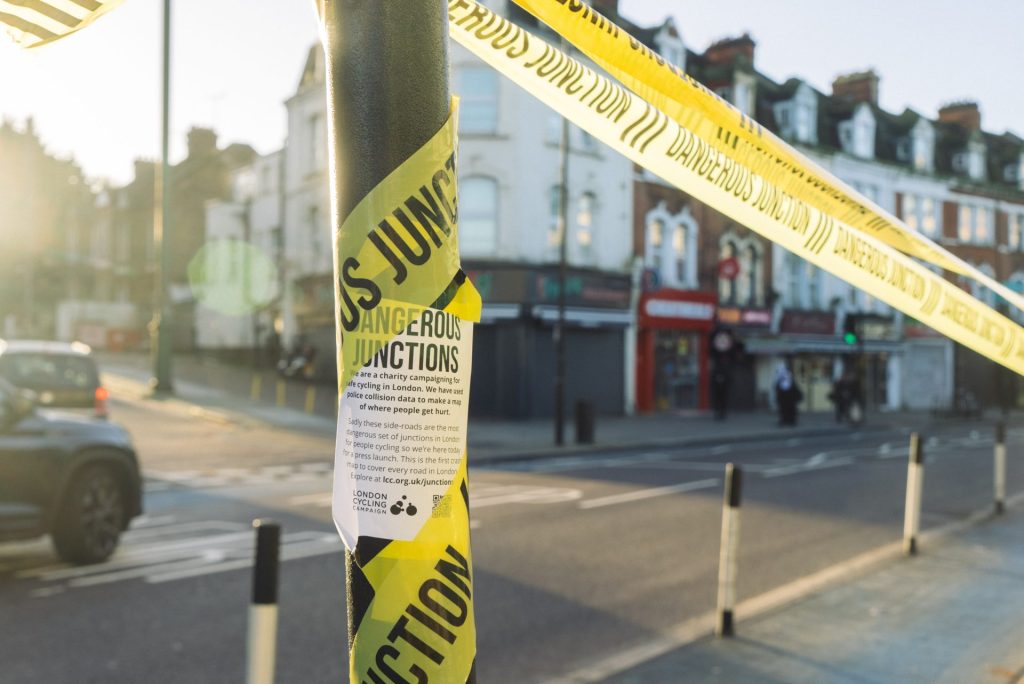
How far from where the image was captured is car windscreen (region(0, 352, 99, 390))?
41.1ft

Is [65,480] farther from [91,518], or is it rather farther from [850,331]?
[850,331]

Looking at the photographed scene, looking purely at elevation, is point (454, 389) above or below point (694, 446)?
above

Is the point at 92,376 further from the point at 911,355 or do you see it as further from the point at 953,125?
the point at 953,125

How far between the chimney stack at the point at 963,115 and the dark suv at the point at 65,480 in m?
50.2

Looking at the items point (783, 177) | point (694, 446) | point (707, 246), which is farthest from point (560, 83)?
point (707, 246)

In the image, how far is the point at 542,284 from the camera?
27859mm

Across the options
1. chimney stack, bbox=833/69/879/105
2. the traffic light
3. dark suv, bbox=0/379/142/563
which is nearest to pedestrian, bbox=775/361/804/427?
the traffic light

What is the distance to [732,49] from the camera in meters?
36.5

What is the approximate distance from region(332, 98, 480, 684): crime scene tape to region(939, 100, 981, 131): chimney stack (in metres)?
54.3

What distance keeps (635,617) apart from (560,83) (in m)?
5.47

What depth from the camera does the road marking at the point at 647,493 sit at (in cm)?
1188

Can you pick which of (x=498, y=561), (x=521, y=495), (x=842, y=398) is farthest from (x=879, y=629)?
(x=842, y=398)

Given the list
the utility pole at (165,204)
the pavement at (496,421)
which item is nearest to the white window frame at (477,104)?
the utility pole at (165,204)

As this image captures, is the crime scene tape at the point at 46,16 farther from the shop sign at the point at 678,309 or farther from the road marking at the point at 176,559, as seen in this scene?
the shop sign at the point at 678,309
